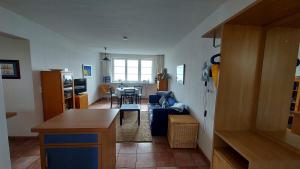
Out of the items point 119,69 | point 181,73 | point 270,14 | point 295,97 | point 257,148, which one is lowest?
point 257,148

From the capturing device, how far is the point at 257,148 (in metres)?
1.03

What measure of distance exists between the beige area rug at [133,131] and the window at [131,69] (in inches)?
137

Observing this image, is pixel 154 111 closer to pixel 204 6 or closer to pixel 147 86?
pixel 204 6

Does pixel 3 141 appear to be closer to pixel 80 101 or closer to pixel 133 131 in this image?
pixel 133 131

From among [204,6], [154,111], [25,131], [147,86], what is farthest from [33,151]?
[147,86]

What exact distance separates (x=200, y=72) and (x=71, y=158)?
7.65 feet

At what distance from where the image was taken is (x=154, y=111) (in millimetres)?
3078

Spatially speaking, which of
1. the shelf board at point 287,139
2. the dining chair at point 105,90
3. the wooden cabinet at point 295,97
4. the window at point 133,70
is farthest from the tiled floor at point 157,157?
the window at point 133,70

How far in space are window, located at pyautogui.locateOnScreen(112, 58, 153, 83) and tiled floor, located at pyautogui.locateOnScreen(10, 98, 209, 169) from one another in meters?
4.88

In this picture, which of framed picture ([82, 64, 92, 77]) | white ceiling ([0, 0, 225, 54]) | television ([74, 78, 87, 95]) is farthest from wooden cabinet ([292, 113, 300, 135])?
framed picture ([82, 64, 92, 77])

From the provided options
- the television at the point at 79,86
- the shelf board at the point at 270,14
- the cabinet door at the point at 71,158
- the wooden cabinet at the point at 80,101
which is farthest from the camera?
the television at the point at 79,86

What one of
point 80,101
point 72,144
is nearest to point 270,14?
point 72,144

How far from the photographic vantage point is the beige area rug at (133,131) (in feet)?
9.91

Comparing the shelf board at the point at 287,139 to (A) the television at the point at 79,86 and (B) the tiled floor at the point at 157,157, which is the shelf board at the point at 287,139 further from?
(A) the television at the point at 79,86
